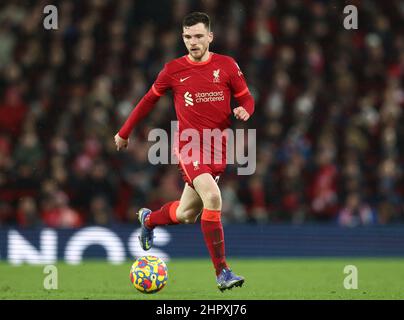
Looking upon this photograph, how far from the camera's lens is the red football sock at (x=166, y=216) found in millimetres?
9469

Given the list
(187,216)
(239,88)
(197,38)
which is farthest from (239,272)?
(197,38)

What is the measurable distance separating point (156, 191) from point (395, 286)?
219 inches

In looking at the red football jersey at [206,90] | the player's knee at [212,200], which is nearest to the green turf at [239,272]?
the player's knee at [212,200]

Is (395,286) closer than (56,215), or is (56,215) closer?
(395,286)

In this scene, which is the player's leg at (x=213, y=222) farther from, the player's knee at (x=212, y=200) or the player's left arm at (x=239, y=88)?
the player's left arm at (x=239, y=88)

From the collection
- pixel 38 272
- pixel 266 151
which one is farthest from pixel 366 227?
pixel 38 272

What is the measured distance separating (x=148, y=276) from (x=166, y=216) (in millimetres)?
861

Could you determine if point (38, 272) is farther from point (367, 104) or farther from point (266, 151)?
point (367, 104)

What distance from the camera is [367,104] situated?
55.8ft

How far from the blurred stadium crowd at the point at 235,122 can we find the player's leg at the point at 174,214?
4.70 meters

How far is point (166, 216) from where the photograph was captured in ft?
31.3

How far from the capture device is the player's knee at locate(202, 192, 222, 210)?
8680 mm

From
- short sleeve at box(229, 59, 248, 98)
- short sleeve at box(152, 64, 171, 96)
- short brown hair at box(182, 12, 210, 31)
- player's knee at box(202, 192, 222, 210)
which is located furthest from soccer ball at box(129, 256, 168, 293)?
short brown hair at box(182, 12, 210, 31)

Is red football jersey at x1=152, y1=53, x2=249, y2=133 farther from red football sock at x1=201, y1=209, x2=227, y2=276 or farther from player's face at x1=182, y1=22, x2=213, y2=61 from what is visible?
red football sock at x1=201, y1=209, x2=227, y2=276
